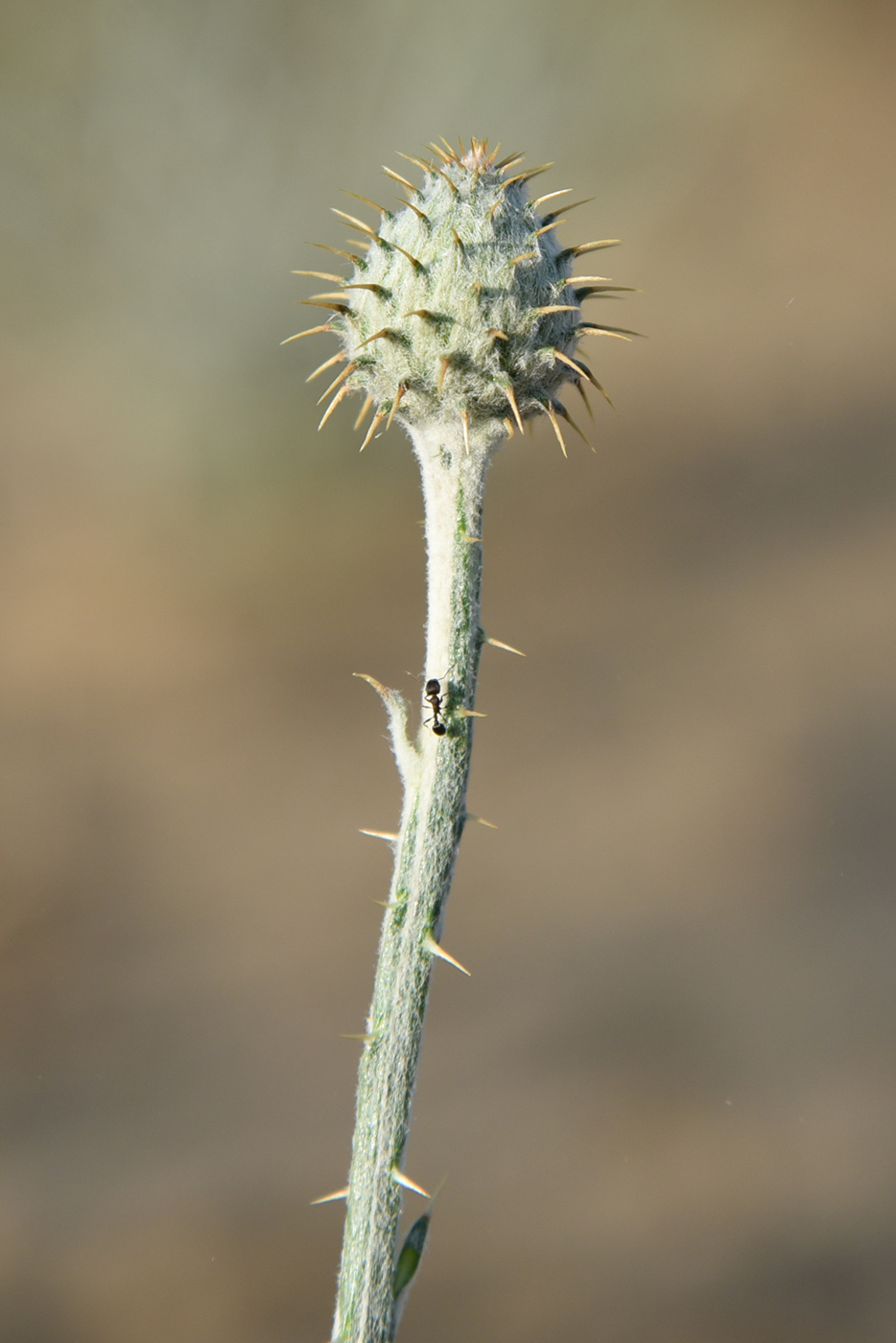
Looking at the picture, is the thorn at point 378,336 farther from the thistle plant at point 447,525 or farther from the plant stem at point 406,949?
the plant stem at point 406,949

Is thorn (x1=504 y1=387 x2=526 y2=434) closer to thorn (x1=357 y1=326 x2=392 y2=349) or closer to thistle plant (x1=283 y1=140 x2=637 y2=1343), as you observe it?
thistle plant (x1=283 y1=140 x2=637 y2=1343)

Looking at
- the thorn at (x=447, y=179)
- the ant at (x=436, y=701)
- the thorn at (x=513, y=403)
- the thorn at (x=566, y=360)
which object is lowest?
the ant at (x=436, y=701)

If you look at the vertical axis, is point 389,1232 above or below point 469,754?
below

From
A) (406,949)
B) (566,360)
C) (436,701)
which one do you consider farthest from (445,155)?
(406,949)

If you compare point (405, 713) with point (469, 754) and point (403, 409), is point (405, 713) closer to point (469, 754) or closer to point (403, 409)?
point (469, 754)

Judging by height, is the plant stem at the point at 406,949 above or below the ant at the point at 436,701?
below

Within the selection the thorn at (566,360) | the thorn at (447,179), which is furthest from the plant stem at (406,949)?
the thorn at (447,179)

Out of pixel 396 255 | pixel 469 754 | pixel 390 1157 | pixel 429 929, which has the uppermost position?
Answer: pixel 396 255

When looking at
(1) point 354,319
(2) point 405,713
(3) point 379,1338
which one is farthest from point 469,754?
(3) point 379,1338
